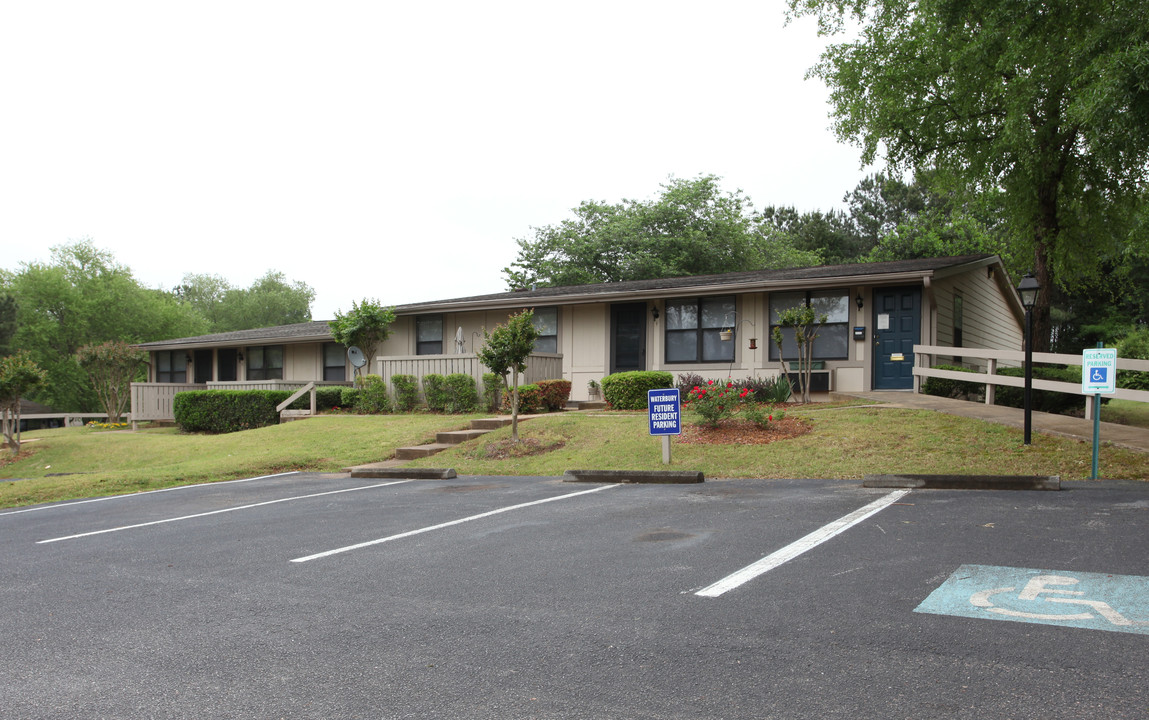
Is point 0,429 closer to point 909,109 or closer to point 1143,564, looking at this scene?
point 909,109

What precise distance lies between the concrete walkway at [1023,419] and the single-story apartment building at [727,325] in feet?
5.28

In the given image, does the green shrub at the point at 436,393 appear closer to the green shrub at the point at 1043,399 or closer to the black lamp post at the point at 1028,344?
the green shrub at the point at 1043,399

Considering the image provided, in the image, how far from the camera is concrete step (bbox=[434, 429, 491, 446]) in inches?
599

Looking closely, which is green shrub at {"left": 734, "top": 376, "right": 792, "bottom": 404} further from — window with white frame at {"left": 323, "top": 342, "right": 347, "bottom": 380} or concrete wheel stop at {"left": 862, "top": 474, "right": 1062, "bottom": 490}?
window with white frame at {"left": 323, "top": 342, "right": 347, "bottom": 380}

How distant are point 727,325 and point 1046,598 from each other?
14.9 m

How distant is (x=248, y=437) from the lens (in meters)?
18.7

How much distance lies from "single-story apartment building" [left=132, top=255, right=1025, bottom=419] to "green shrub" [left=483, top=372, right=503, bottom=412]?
57 cm

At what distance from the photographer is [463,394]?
19.3 m

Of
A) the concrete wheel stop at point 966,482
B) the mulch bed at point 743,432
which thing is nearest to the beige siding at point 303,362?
the mulch bed at point 743,432

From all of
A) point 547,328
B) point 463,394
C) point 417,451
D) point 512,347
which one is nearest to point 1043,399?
point 512,347

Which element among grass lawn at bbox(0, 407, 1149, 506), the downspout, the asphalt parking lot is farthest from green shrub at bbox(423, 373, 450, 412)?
the asphalt parking lot

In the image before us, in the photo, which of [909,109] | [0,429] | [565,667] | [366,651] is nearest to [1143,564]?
[565,667]

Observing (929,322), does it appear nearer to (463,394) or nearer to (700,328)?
(700,328)

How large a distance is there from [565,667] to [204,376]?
29.8 m
